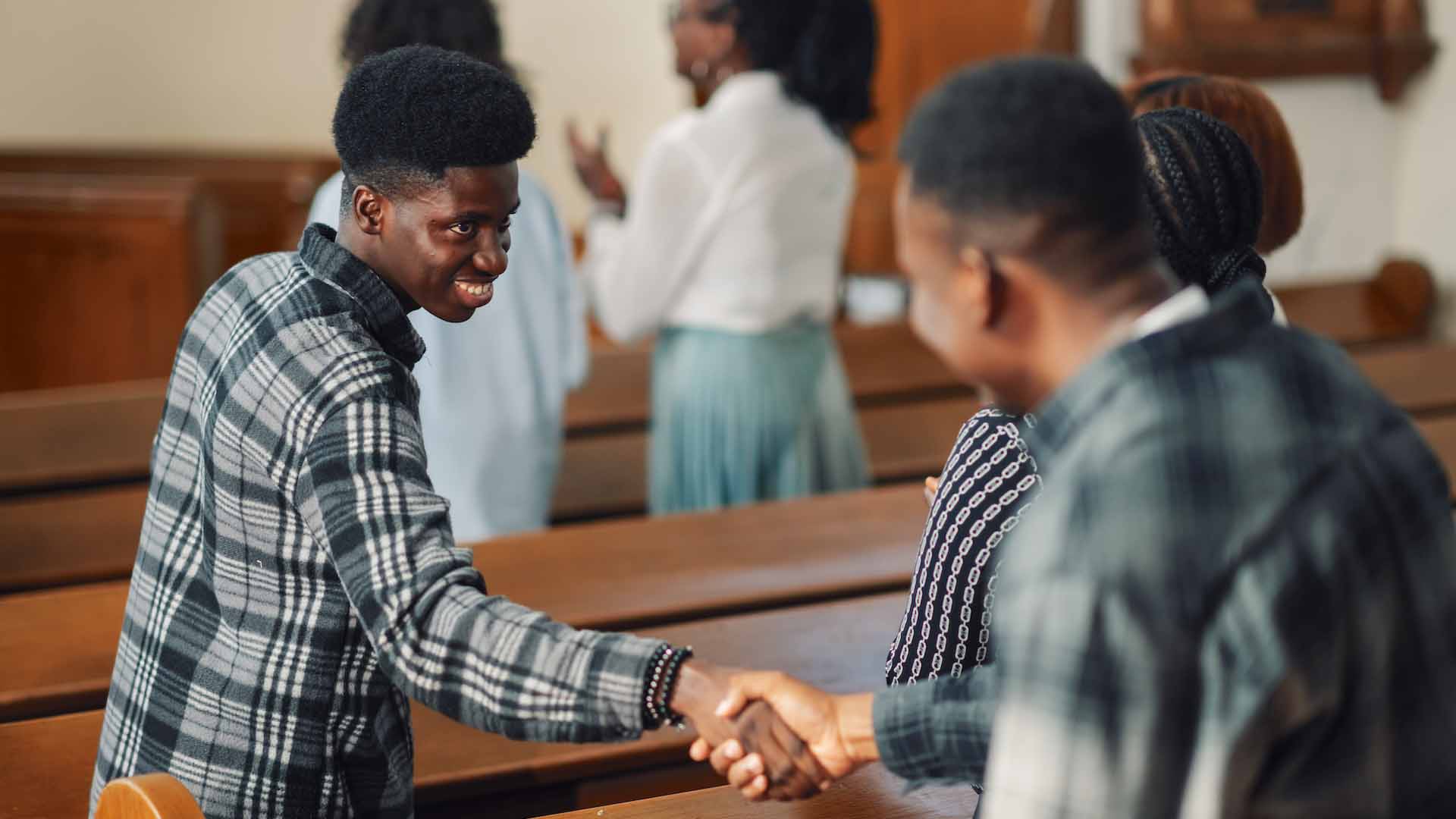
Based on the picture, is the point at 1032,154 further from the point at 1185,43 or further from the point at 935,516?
the point at 1185,43

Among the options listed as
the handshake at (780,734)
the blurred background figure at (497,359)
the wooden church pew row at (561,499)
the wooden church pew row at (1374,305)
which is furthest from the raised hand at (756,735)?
the wooden church pew row at (1374,305)

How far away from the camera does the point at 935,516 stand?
1532 millimetres

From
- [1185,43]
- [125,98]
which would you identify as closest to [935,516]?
[1185,43]

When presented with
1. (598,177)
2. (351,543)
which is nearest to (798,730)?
(351,543)

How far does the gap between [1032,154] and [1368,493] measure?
11.8 inches

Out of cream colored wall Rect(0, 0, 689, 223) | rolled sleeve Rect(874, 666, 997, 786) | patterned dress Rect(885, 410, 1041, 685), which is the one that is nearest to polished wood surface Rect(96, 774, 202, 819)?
rolled sleeve Rect(874, 666, 997, 786)

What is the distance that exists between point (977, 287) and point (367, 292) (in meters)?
0.67

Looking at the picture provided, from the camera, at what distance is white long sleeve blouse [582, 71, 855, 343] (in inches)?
125

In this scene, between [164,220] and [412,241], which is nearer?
[412,241]

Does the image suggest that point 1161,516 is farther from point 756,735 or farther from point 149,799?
point 149,799

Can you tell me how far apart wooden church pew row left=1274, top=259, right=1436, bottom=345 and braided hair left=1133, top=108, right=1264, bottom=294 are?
3.79 metres

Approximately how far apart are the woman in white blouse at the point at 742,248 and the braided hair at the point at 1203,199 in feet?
5.67

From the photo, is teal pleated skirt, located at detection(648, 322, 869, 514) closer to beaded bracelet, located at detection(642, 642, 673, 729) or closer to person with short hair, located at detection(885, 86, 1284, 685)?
person with short hair, located at detection(885, 86, 1284, 685)

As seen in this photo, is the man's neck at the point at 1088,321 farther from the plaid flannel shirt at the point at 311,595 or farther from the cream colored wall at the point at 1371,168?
the cream colored wall at the point at 1371,168
